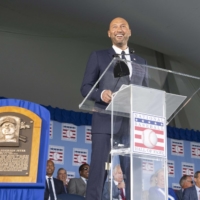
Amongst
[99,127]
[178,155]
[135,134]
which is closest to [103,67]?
[99,127]

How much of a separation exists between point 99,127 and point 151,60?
23.3ft

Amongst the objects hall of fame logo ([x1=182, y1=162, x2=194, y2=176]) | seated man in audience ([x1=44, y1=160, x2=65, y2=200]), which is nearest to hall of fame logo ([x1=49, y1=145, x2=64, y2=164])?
seated man in audience ([x1=44, y1=160, x2=65, y2=200])

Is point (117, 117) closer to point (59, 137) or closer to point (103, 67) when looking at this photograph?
point (103, 67)

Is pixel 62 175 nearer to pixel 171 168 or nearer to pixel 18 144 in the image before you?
pixel 171 168

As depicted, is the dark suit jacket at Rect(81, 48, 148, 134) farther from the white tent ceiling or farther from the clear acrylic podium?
the white tent ceiling

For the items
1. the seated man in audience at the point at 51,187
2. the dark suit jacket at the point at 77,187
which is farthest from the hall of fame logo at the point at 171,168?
the seated man in audience at the point at 51,187

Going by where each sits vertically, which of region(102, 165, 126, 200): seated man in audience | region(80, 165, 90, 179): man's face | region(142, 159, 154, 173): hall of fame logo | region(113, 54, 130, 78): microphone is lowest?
region(102, 165, 126, 200): seated man in audience

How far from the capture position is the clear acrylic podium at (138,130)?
2.11m

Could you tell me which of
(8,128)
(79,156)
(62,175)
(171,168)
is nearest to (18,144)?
(8,128)

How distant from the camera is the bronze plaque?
217cm

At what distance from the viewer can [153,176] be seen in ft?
7.11

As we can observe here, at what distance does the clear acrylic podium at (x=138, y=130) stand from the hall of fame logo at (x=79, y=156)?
5184 millimetres

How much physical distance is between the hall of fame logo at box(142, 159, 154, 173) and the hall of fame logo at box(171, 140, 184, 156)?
6.25 m

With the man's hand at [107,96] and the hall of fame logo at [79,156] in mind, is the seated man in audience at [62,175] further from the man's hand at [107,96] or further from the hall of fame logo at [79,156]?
the man's hand at [107,96]
